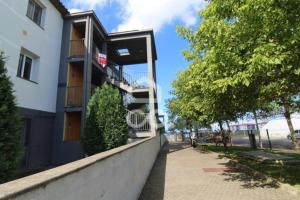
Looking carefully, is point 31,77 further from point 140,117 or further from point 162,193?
point 162,193

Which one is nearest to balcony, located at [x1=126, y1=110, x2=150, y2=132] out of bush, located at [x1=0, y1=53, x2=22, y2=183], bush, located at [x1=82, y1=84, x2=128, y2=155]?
bush, located at [x1=82, y1=84, x2=128, y2=155]

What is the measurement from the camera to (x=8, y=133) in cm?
574

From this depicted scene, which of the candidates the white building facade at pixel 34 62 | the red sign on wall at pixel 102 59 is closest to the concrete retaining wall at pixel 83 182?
the white building facade at pixel 34 62

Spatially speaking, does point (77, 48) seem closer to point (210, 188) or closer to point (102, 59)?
point (102, 59)

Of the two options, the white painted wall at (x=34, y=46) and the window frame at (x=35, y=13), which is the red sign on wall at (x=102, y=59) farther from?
the window frame at (x=35, y=13)

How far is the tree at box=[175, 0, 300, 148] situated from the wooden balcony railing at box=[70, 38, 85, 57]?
944cm

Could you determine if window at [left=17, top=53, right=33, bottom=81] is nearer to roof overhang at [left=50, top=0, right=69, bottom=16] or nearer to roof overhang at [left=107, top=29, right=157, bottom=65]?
roof overhang at [left=50, top=0, right=69, bottom=16]

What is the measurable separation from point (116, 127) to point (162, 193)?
4.37 meters

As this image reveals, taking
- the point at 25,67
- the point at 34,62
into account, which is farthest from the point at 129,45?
the point at 25,67

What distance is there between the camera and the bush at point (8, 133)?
5.53m

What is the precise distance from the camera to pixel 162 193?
6.81 meters

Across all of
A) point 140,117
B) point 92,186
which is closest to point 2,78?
point 92,186

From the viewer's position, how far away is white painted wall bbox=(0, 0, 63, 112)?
9.66m

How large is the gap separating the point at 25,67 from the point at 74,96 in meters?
3.39
